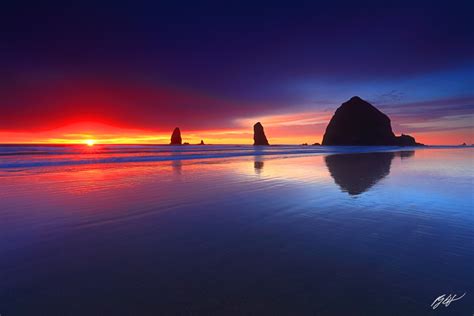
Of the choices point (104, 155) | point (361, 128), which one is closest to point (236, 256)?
point (104, 155)

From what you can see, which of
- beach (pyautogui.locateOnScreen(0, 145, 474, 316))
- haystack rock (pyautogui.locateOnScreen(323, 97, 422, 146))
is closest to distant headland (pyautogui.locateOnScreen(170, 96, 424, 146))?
haystack rock (pyautogui.locateOnScreen(323, 97, 422, 146))

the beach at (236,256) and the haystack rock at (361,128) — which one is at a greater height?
the haystack rock at (361,128)

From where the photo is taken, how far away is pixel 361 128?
154000 mm

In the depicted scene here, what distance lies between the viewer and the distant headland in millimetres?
149250

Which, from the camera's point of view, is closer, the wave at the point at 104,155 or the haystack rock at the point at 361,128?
the wave at the point at 104,155

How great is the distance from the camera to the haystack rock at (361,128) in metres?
149

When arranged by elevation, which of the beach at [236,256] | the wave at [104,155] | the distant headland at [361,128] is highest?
the distant headland at [361,128]

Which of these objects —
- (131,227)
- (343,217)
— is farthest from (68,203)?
(343,217)

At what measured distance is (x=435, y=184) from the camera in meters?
10.8

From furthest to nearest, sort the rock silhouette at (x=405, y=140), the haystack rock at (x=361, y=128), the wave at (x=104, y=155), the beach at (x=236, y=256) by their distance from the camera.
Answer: the rock silhouette at (x=405, y=140)
the haystack rock at (x=361, y=128)
the wave at (x=104, y=155)
the beach at (x=236, y=256)

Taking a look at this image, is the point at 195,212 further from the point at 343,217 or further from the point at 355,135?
the point at 355,135

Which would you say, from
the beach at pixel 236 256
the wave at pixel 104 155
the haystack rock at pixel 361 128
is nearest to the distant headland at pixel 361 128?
the haystack rock at pixel 361 128

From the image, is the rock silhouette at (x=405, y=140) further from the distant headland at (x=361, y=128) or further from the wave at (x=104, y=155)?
the wave at (x=104, y=155)

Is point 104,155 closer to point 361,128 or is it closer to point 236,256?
point 236,256
